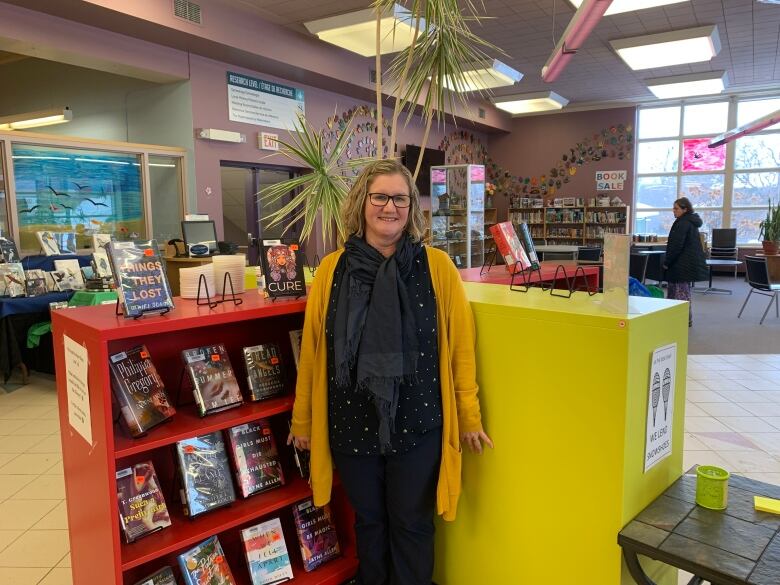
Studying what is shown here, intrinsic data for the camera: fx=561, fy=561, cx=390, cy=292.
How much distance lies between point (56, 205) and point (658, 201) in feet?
37.3

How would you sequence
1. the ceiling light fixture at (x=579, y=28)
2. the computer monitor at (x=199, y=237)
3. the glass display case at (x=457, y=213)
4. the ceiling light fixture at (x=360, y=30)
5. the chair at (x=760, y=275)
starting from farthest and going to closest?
1. the glass display case at (x=457, y=213)
2. the chair at (x=760, y=275)
3. the computer monitor at (x=199, y=237)
4. the ceiling light fixture at (x=360, y=30)
5. the ceiling light fixture at (x=579, y=28)

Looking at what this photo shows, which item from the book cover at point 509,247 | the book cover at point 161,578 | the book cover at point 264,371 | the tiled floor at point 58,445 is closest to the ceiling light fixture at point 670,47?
the tiled floor at point 58,445

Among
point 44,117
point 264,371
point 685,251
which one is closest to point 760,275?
point 685,251

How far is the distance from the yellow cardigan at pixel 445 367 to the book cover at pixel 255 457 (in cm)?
30

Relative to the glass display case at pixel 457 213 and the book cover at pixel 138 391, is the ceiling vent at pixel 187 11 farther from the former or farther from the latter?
the book cover at pixel 138 391

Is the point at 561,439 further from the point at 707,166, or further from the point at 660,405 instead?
the point at 707,166

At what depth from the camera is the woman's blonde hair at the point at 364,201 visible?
5.66 feet

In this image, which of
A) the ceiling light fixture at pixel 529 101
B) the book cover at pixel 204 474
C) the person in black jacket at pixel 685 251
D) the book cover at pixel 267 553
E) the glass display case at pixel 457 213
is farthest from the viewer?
the ceiling light fixture at pixel 529 101

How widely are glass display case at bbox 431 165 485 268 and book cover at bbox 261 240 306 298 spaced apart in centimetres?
714

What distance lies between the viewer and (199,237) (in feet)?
19.6

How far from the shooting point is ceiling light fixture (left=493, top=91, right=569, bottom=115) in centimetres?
937

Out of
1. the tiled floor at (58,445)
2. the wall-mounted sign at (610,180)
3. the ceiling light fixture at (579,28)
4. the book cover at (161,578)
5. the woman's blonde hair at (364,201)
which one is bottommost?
the tiled floor at (58,445)

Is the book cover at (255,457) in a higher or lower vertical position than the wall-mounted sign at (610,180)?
lower

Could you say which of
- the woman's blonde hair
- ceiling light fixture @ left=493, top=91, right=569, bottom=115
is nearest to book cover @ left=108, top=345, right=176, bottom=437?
the woman's blonde hair
